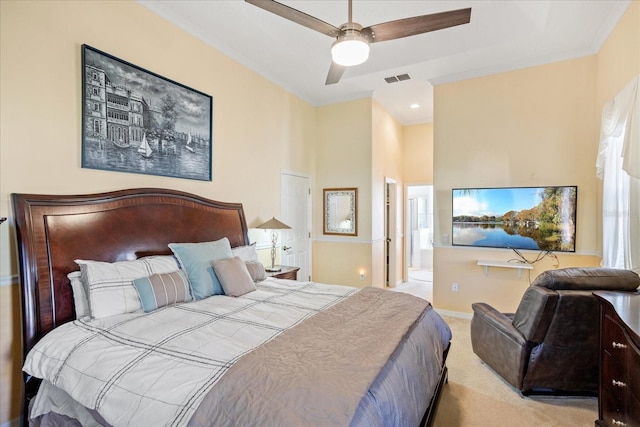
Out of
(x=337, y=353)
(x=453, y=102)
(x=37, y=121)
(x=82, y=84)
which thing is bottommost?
(x=337, y=353)

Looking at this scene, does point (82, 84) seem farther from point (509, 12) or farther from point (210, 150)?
point (509, 12)

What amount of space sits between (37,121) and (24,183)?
0.45 metres

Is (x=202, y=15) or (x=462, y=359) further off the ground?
(x=202, y=15)

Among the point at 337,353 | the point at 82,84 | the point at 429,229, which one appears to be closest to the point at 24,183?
the point at 82,84

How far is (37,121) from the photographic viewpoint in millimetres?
2107

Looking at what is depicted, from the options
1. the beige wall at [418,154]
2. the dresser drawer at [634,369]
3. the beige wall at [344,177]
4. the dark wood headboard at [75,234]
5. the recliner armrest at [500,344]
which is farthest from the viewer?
the beige wall at [418,154]

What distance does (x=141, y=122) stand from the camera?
2.69 m

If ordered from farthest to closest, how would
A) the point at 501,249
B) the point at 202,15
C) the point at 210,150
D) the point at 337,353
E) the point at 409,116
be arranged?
1. the point at 409,116
2. the point at 501,249
3. the point at 210,150
4. the point at 202,15
5. the point at 337,353

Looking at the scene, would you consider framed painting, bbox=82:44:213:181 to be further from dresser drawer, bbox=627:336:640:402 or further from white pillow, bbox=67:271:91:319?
dresser drawer, bbox=627:336:640:402

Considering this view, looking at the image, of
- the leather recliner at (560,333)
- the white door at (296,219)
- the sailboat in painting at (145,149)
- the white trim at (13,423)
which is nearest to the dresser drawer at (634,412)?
the leather recliner at (560,333)

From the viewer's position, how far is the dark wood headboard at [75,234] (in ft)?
6.28

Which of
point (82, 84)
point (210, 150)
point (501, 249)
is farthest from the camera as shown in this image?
point (501, 249)

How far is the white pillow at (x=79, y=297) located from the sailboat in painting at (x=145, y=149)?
117cm

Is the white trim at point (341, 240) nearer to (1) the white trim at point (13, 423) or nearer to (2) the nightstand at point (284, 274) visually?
(2) the nightstand at point (284, 274)
